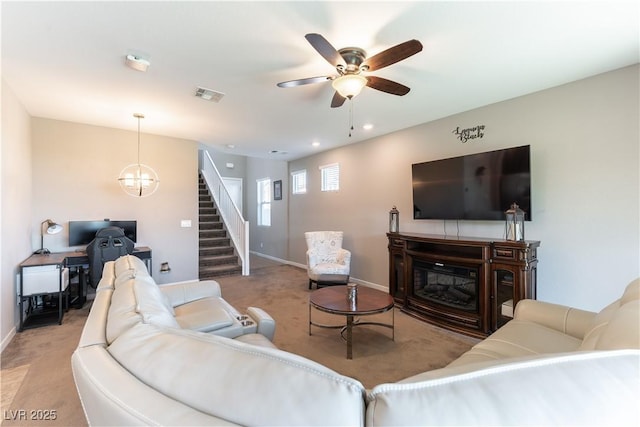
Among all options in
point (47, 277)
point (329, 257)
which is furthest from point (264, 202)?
point (47, 277)

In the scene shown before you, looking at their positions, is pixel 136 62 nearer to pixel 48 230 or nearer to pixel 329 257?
pixel 48 230

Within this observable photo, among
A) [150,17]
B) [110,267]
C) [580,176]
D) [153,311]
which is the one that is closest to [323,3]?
[150,17]

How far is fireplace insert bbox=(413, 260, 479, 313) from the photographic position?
124 inches

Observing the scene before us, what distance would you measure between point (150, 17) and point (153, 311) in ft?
6.30

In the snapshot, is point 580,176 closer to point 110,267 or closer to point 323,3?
point 323,3

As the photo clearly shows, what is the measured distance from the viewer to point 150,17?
1.86 metres

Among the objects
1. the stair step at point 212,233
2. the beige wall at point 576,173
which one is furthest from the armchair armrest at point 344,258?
the stair step at point 212,233

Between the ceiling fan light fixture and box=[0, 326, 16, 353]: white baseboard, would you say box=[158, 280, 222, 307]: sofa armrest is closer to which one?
box=[0, 326, 16, 353]: white baseboard

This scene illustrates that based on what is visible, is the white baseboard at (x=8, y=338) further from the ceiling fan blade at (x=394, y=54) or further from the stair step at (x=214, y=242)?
the ceiling fan blade at (x=394, y=54)

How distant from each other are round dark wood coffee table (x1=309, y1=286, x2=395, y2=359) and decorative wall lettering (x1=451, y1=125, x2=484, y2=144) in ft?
7.72

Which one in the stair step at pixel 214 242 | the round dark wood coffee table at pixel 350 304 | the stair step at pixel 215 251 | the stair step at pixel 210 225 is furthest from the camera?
the stair step at pixel 210 225

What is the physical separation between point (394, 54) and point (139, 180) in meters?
4.41

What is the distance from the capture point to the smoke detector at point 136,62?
7.62 feet

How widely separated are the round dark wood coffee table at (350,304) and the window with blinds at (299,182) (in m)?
3.85
